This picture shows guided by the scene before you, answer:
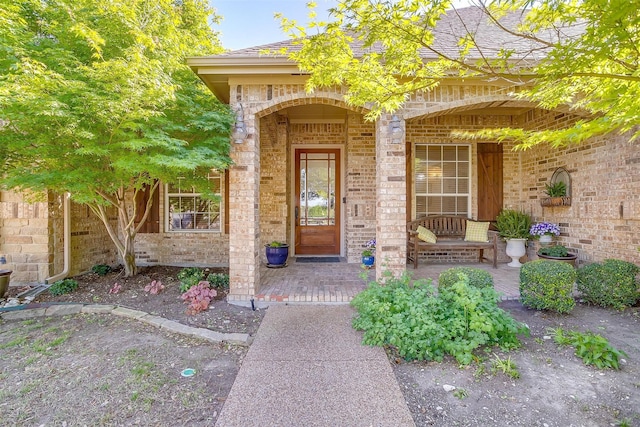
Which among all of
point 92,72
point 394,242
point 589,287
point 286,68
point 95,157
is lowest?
point 589,287

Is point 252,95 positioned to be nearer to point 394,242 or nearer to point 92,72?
point 92,72

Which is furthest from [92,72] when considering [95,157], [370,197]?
[370,197]

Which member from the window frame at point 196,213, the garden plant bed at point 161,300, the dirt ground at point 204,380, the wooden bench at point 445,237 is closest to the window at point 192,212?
the window frame at point 196,213

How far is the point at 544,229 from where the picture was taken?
5.09 metres

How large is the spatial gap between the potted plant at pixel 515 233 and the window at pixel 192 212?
5.80 metres

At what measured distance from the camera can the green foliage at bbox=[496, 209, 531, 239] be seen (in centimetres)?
541

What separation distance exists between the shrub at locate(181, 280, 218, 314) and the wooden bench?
3633mm

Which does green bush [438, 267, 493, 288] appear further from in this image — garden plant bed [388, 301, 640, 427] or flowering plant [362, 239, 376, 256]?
flowering plant [362, 239, 376, 256]

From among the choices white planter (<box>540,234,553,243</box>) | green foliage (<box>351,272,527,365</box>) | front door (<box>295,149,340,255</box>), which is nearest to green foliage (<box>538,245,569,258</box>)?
white planter (<box>540,234,553,243</box>)

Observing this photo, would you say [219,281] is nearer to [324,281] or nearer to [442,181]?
[324,281]

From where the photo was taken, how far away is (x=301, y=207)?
6.50 m

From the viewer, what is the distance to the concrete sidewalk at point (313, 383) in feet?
5.96

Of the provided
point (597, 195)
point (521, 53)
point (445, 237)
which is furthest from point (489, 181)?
point (521, 53)

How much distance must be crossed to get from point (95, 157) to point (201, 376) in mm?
3115
